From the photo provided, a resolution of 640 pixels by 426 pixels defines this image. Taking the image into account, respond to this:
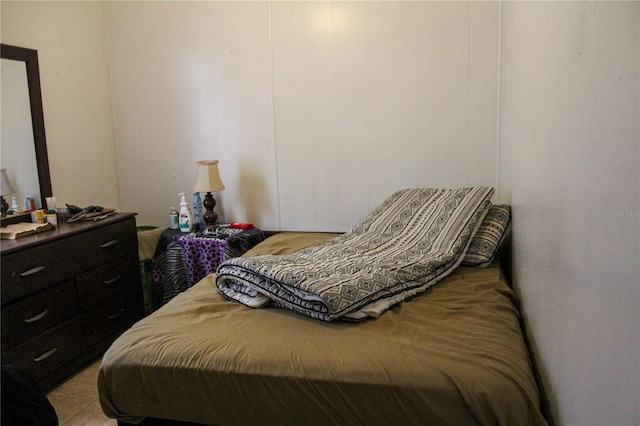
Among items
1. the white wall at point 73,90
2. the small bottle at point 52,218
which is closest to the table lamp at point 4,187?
the small bottle at point 52,218

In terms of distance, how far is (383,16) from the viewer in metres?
2.87

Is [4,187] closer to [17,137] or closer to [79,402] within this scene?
[17,137]

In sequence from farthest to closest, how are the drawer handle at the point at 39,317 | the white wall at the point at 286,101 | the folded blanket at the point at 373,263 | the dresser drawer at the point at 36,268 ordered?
the white wall at the point at 286,101 < the drawer handle at the point at 39,317 < the dresser drawer at the point at 36,268 < the folded blanket at the point at 373,263

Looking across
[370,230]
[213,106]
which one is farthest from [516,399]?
[213,106]

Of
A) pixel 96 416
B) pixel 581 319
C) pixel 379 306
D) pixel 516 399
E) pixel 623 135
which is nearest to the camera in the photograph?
pixel 623 135

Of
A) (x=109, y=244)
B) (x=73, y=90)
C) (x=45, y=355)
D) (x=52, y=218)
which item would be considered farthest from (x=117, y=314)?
(x=73, y=90)

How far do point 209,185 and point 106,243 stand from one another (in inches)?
26.4

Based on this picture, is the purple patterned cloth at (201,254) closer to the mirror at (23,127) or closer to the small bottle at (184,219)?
the small bottle at (184,219)

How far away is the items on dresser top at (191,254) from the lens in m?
2.83

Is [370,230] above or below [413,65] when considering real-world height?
below

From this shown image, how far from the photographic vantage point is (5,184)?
102 inches

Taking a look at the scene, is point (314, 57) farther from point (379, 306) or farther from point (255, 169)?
point (379, 306)

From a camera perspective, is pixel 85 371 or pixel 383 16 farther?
pixel 383 16

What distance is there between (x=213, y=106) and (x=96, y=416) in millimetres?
1908
